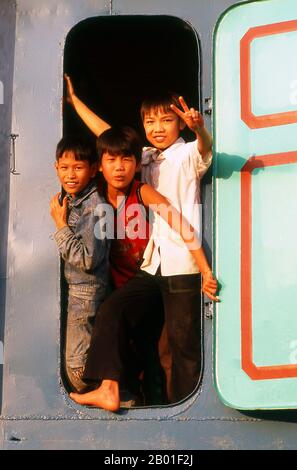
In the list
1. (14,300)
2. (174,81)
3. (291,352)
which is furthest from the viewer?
(174,81)

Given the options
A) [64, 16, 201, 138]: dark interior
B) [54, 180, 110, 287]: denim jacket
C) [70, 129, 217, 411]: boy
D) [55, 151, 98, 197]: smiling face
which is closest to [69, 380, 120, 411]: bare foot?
[70, 129, 217, 411]: boy

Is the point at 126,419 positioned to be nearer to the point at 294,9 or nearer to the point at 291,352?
the point at 291,352

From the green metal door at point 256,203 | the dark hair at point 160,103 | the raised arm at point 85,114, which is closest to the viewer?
the green metal door at point 256,203

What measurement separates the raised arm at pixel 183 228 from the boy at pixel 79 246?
24cm

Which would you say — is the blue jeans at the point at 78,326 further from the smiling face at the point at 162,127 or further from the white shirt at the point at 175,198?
the smiling face at the point at 162,127

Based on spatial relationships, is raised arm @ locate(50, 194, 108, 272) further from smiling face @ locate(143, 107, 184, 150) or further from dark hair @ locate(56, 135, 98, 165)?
smiling face @ locate(143, 107, 184, 150)

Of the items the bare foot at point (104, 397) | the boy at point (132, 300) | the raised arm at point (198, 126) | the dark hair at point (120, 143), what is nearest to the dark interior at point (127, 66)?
the dark hair at point (120, 143)

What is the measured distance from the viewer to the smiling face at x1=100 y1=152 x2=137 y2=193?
5.11 m

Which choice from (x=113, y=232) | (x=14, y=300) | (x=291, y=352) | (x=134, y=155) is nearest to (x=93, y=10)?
(x=134, y=155)

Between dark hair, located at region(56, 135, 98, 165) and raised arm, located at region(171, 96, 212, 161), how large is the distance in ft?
1.56

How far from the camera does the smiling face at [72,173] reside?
201 inches

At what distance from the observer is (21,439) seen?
493 centimetres

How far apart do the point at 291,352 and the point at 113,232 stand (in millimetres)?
1018

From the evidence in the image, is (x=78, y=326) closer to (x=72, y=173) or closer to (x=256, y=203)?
(x=72, y=173)
